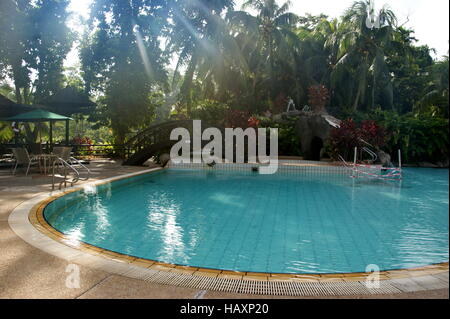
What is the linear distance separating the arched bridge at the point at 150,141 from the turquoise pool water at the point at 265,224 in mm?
3403

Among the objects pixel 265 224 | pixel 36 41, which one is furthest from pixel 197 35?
pixel 265 224

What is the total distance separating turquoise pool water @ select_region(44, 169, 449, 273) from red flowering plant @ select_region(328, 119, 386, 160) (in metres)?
4.20

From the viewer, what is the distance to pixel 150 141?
52.1ft

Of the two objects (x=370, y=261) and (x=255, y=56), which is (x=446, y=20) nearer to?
(x=370, y=261)

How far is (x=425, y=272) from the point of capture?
130 inches

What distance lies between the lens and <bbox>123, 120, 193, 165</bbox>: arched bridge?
1374 cm

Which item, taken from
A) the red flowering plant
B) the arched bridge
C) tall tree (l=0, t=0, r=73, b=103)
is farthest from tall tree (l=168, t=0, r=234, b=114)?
the red flowering plant

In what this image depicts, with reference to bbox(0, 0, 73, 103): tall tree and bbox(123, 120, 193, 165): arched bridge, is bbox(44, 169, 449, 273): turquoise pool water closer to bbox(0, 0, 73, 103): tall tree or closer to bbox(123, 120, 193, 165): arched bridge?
bbox(123, 120, 193, 165): arched bridge

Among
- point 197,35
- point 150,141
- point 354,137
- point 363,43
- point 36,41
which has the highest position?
point 363,43

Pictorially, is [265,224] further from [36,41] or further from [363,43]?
[363,43]

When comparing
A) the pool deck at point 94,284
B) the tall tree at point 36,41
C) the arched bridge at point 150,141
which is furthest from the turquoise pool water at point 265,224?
the tall tree at point 36,41

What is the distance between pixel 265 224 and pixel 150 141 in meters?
10.8

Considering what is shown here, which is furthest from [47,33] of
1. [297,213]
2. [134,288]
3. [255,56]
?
[134,288]
